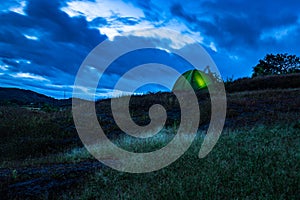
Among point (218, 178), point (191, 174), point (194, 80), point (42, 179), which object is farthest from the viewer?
point (194, 80)

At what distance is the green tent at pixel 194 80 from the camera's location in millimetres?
28703

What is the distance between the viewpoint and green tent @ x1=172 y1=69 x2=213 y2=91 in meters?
28.7

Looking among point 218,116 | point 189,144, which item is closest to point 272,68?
point 218,116

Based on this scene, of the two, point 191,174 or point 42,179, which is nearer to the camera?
point 191,174

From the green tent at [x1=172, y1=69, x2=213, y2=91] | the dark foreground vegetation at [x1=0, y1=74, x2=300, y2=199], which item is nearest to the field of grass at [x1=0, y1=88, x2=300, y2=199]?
the dark foreground vegetation at [x1=0, y1=74, x2=300, y2=199]

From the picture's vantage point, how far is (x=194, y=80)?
29891 mm

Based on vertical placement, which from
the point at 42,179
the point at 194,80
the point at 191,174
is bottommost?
the point at 42,179

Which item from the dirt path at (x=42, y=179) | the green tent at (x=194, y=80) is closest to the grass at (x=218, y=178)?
the dirt path at (x=42, y=179)

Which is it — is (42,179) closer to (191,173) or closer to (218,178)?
(191,173)

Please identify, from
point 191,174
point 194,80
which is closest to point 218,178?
point 191,174

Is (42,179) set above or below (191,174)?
below

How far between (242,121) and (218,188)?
812 centimetres

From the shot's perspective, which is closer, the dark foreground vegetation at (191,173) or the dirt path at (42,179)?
the dark foreground vegetation at (191,173)

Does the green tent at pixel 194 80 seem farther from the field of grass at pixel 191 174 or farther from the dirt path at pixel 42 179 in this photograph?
the dirt path at pixel 42 179
